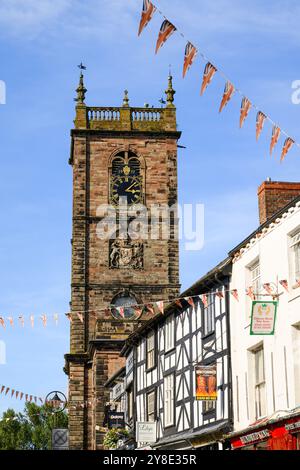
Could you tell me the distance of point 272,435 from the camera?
23.7 metres

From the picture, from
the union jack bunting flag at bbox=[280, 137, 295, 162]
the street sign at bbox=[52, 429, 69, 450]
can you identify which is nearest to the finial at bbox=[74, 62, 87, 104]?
the street sign at bbox=[52, 429, 69, 450]

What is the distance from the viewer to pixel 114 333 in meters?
51.8

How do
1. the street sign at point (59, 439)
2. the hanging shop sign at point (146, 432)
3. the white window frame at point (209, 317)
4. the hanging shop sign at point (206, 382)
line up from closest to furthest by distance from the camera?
the hanging shop sign at point (206, 382), the white window frame at point (209, 317), the hanging shop sign at point (146, 432), the street sign at point (59, 439)

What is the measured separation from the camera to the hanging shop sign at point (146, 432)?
32.4m

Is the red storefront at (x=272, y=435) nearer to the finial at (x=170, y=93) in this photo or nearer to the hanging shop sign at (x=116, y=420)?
the hanging shop sign at (x=116, y=420)

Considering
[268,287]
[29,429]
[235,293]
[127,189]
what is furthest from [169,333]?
[29,429]

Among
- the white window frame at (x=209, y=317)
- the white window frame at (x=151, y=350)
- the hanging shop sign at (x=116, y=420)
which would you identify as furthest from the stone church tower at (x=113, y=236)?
the white window frame at (x=209, y=317)

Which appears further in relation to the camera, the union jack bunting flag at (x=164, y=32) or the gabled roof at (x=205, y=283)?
the gabled roof at (x=205, y=283)

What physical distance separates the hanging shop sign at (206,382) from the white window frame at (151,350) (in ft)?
24.2

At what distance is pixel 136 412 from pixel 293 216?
16465mm

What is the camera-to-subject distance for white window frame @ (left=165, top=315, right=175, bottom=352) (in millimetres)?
32531

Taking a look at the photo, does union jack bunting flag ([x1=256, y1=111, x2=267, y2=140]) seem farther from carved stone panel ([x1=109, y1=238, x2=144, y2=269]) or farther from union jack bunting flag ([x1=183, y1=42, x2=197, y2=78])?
carved stone panel ([x1=109, y1=238, x2=144, y2=269])

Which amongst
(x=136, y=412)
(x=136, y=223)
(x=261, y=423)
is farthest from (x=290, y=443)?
(x=136, y=223)
